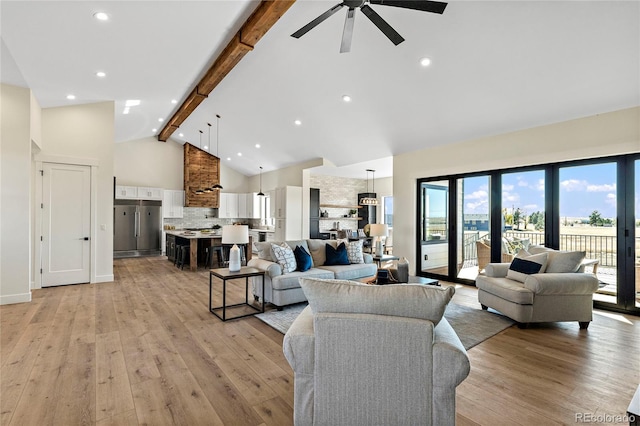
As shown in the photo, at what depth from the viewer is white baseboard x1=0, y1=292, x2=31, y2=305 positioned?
447 cm

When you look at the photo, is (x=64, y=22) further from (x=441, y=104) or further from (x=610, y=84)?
(x=610, y=84)

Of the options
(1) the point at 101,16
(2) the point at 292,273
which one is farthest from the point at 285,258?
(1) the point at 101,16

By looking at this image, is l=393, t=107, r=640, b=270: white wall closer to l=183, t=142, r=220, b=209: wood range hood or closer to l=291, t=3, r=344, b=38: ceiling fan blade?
l=291, t=3, r=344, b=38: ceiling fan blade

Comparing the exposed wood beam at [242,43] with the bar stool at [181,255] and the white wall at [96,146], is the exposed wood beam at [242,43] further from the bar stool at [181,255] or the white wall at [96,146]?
the bar stool at [181,255]

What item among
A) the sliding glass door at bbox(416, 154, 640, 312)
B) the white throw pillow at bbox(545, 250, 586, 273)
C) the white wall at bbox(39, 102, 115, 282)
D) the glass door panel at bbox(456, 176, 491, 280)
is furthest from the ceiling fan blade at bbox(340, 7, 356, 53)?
the white wall at bbox(39, 102, 115, 282)

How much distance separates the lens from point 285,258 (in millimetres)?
4414

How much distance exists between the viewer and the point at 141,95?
5.88m

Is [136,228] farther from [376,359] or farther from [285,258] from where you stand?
A: [376,359]

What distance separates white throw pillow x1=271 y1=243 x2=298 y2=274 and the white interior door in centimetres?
384

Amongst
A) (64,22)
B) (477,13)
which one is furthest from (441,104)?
(64,22)

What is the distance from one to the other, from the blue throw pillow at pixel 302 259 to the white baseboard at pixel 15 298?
386 centimetres

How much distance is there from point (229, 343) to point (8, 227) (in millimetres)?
3845

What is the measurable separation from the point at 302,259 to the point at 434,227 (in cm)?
320

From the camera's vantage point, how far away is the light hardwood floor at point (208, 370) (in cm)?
207
